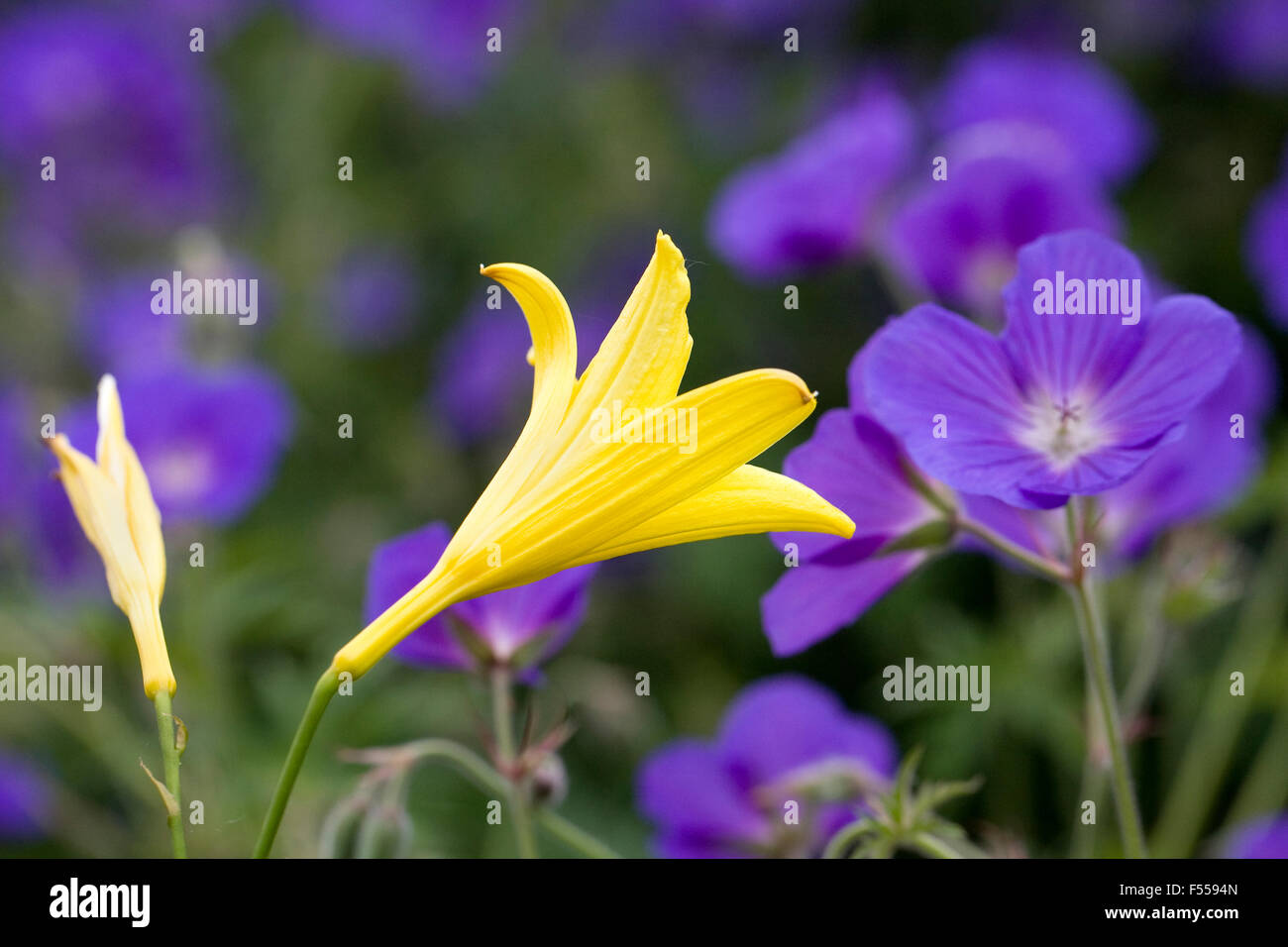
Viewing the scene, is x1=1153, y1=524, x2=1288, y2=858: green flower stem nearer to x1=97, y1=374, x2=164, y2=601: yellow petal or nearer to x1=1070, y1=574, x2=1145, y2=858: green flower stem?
x1=1070, y1=574, x2=1145, y2=858: green flower stem

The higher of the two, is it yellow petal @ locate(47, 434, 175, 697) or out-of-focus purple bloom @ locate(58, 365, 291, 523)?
out-of-focus purple bloom @ locate(58, 365, 291, 523)

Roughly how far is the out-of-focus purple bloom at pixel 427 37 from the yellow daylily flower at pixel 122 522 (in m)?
→ 1.13

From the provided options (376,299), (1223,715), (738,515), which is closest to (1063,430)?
(738,515)

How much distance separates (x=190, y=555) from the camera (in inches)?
28.6

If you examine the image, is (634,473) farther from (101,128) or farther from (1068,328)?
(101,128)

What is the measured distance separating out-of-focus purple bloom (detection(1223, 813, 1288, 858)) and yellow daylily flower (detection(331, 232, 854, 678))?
28 centimetres

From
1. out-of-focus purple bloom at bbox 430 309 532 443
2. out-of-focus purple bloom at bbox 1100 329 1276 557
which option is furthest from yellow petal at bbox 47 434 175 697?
out-of-focus purple bloom at bbox 430 309 532 443

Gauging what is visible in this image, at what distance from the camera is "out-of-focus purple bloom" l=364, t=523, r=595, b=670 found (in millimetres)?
467

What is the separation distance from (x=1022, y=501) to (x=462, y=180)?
105 cm

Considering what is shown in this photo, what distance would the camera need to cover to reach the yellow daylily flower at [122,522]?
1.13ft

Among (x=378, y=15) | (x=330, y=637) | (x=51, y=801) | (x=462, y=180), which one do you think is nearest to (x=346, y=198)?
(x=462, y=180)

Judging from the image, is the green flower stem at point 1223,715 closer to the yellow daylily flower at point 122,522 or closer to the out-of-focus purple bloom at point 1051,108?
the out-of-focus purple bloom at point 1051,108

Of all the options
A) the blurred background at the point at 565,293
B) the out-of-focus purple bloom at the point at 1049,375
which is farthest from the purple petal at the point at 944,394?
the blurred background at the point at 565,293
